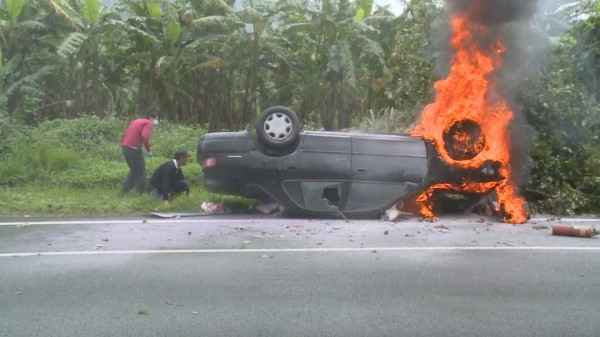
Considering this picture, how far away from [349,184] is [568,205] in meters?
3.63

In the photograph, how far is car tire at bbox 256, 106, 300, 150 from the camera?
8461 millimetres

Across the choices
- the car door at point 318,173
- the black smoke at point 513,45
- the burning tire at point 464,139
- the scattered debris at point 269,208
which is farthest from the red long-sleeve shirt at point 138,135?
the black smoke at point 513,45

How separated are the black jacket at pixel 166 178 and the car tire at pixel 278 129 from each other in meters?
2.14

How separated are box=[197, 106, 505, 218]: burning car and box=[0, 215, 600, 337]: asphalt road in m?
0.42

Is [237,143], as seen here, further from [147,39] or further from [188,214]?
[147,39]

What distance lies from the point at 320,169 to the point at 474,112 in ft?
7.96

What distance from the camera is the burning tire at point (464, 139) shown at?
8844 mm

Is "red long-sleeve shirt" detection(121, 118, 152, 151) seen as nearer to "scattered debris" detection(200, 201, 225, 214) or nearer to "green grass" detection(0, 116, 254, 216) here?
"green grass" detection(0, 116, 254, 216)

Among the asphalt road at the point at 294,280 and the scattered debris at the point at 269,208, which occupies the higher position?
the scattered debris at the point at 269,208

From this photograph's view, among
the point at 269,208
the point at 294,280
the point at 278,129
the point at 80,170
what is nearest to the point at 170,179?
the point at 269,208

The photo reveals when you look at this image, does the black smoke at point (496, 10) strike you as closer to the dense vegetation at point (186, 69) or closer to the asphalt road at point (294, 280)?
the dense vegetation at point (186, 69)

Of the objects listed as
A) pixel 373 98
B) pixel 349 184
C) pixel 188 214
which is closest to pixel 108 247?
pixel 188 214

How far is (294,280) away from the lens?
560 centimetres

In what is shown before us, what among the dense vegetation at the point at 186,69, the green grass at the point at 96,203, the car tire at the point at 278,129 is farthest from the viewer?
the dense vegetation at the point at 186,69
